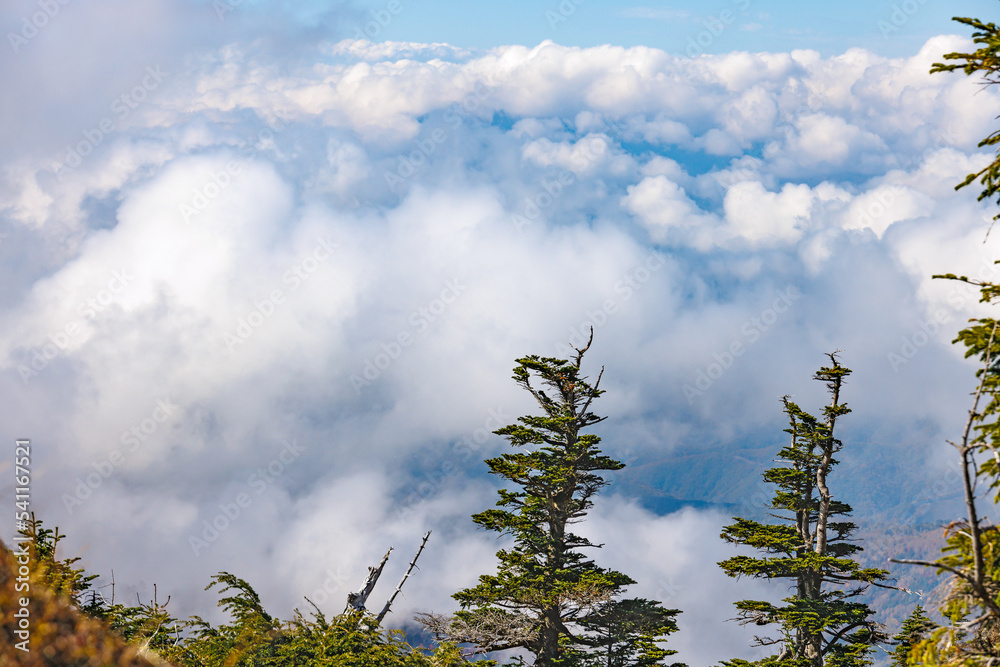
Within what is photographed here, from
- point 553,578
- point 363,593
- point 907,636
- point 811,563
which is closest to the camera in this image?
point 907,636

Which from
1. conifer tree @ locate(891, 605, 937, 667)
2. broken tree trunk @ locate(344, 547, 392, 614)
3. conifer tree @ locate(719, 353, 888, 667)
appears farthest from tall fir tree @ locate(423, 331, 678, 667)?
conifer tree @ locate(891, 605, 937, 667)

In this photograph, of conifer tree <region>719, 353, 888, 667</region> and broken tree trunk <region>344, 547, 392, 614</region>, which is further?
conifer tree <region>719, 353, 888, 667</region>

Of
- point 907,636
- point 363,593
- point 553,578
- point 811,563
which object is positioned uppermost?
point 811,563

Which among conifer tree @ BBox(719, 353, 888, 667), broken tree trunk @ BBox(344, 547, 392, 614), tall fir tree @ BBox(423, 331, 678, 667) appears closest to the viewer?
broken tree trunk @ BBox(344, 547, 392, 614)

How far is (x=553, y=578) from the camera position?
26203 mm

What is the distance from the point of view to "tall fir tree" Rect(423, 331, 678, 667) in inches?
1014

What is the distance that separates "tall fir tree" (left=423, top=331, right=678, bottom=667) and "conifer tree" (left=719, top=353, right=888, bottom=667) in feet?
14.4

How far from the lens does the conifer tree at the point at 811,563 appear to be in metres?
26.0

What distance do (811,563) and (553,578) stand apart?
10.00 metres

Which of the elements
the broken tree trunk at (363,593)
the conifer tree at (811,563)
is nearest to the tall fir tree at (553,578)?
the broken tree trunk at (363,593)

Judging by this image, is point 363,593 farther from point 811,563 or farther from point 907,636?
point 907,636

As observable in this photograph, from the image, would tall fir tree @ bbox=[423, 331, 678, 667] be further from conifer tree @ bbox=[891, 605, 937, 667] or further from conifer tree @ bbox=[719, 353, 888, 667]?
conifer tree @ bbox=[891, 605, 937, 667]

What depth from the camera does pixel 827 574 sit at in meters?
27.2

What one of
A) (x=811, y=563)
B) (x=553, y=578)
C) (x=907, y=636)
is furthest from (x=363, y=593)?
(x=907, y=636)
